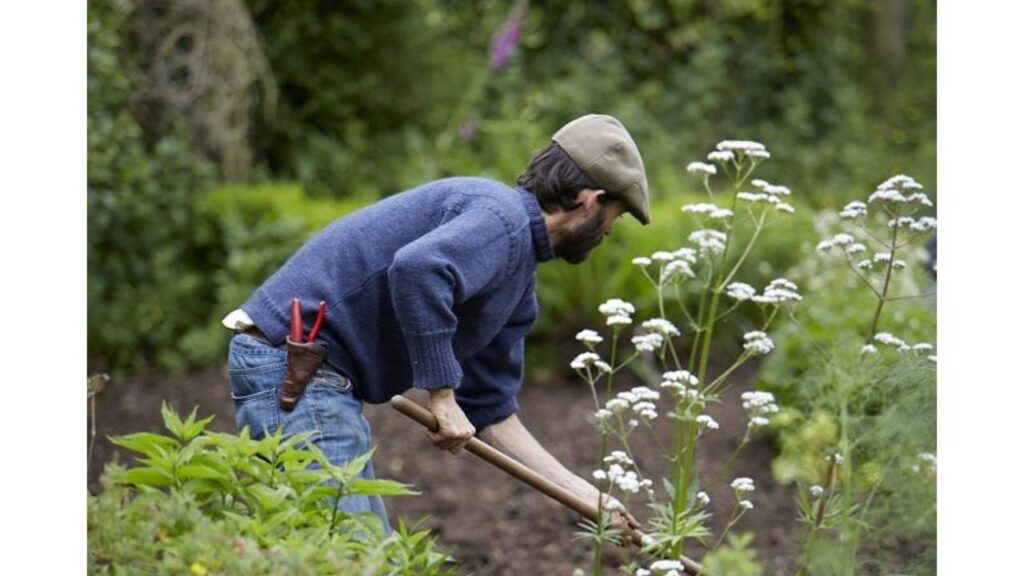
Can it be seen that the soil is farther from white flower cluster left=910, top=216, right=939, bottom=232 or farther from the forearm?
white flower cluster left=910, top=216, right=939, bottom=232

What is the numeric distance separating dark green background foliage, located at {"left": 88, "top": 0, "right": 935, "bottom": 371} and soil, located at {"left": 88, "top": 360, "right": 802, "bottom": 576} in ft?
1.71

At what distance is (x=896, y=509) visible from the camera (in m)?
3.39

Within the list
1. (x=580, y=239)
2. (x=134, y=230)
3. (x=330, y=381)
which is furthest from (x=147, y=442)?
(x=134, y=230)

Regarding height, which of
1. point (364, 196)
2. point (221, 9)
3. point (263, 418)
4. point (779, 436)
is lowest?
point (779, 436)

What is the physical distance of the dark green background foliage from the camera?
22.8ft

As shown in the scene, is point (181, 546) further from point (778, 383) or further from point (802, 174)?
point (802, 174)

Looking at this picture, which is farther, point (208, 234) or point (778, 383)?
point (208, 234)

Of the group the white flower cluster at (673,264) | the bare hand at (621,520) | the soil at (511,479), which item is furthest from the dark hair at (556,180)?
the soil at (511,479)

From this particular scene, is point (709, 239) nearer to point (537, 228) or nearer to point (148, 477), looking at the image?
point (537, 228)

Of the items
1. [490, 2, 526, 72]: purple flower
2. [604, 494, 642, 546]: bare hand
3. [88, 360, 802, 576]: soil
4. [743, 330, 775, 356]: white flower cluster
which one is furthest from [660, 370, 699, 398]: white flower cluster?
[490, 2, 526, 72]: purple flower

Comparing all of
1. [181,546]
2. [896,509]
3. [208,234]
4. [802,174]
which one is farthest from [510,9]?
[181,546]

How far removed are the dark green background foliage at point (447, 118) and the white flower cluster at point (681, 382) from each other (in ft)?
12.1
